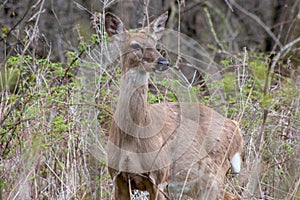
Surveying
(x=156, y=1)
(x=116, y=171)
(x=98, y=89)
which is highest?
(x=156, y=1)

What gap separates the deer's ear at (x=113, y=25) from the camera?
5.57m

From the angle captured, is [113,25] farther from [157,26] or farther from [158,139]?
[158,139]

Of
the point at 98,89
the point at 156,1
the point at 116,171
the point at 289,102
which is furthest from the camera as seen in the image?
the point at 156,1

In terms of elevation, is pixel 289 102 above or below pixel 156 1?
below

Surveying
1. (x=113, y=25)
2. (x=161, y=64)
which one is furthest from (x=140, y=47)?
(x=113, y=25)

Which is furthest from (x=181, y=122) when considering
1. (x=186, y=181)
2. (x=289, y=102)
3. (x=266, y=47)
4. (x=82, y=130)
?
(x=266, y=47)

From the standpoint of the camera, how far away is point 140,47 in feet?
17.6

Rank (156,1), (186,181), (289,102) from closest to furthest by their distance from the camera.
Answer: (186,181)
(289,102)
(156,1)

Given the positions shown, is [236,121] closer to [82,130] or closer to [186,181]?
[186,181]

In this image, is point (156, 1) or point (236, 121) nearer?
point (236, 121)

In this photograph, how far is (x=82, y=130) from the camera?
6086 millimetres

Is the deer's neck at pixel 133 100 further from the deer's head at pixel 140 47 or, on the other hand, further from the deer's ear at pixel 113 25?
the deer's ear at pixel 113 25

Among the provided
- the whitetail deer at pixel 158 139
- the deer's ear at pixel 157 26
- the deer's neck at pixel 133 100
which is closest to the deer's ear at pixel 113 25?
the whitetail deer at pixel 158 139

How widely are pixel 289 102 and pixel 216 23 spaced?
7153 millimetres
